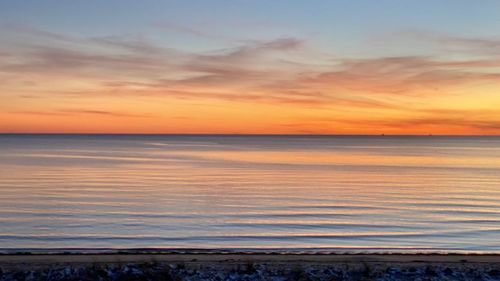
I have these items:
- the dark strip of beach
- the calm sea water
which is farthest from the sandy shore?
the calm sea water

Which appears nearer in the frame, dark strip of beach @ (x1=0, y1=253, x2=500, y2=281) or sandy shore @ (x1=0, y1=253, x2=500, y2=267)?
dark strip of beach @ (x1=0, y1=253, x2=500, y2=281)

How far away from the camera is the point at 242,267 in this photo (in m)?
13.6

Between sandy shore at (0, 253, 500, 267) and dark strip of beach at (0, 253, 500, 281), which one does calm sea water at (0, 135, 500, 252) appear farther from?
dark strip of beach at (0, 253, 500, 281)

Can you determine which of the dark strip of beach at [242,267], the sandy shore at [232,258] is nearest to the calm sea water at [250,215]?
the sandy shore at [232,258]

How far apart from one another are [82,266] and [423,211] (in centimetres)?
2130

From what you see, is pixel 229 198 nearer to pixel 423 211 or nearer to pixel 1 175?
pixel 423 211

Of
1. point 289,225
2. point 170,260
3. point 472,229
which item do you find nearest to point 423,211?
point 472,229

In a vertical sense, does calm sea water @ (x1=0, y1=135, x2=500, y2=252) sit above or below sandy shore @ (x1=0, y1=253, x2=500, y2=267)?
below

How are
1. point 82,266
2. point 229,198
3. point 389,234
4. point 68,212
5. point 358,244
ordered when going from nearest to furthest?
point 82,266
point 358,244
point 389,234
point 68,212
point 229,198

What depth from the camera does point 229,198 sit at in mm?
35500

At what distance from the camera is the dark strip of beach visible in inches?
505

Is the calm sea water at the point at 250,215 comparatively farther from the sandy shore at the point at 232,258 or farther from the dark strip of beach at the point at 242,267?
the dark strip of beach at the point at 242,267

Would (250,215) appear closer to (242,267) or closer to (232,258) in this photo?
(232,258)

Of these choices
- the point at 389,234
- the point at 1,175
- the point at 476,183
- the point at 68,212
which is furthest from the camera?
the point at 1,175
